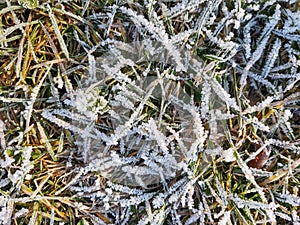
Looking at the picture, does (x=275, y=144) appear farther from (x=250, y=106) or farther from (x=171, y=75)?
(x=171, y=75)

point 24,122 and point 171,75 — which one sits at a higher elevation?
point 171,75

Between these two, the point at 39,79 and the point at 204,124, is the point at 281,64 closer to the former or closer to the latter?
the point at 204,124

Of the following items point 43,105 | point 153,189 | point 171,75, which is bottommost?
point 153,189

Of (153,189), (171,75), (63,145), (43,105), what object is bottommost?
(153,189)

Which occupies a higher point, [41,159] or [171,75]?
[171,75]

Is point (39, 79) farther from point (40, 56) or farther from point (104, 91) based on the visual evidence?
point (104, 91)

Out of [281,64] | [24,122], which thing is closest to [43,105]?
[24,122]

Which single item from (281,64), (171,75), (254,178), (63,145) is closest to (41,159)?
(63,145)
